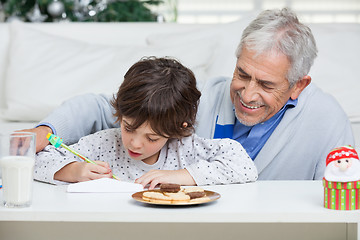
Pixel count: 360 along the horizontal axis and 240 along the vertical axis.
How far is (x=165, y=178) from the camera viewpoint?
1.30 meters

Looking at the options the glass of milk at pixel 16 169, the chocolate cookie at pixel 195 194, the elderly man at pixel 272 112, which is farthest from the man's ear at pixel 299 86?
the glass of milk at pixel 16 169

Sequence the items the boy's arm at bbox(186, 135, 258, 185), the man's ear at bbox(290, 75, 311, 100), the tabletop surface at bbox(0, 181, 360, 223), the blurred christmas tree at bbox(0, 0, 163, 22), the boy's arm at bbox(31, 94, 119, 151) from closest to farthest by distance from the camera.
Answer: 1. the tabletop surface at bbox(0, 181, 360, 223)
2. the boy's arm at bbox(186, 135, 258, 185)
3. the boy's arm at bbox(31, 94, 119, 151)
4. the man's ear at bbox(290, 75, 311, 100)
5. the blurred christmas tree at bbox(0, 0, 163, 22)

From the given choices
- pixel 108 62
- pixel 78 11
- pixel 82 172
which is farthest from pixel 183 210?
pixel 78 11

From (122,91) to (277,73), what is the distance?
1.54ft

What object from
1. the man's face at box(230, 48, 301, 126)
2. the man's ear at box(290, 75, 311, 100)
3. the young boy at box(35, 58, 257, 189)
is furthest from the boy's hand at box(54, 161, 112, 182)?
the man's ear at box(290, 75, 311, 100)

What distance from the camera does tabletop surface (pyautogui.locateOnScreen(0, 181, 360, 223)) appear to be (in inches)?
40.9

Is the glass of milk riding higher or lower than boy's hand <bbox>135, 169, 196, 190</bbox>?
higher

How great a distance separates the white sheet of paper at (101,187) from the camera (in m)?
1.22

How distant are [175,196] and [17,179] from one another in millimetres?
291

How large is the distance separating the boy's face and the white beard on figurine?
0.45 meters

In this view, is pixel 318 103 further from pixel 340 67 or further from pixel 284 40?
pixel 340 67

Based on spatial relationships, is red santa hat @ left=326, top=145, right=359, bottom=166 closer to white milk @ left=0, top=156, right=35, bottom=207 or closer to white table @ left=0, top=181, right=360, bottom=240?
white table @ left=0, top=181, right=360, bottom=240

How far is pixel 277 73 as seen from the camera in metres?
1.65

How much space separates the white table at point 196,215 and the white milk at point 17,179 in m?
0.02
